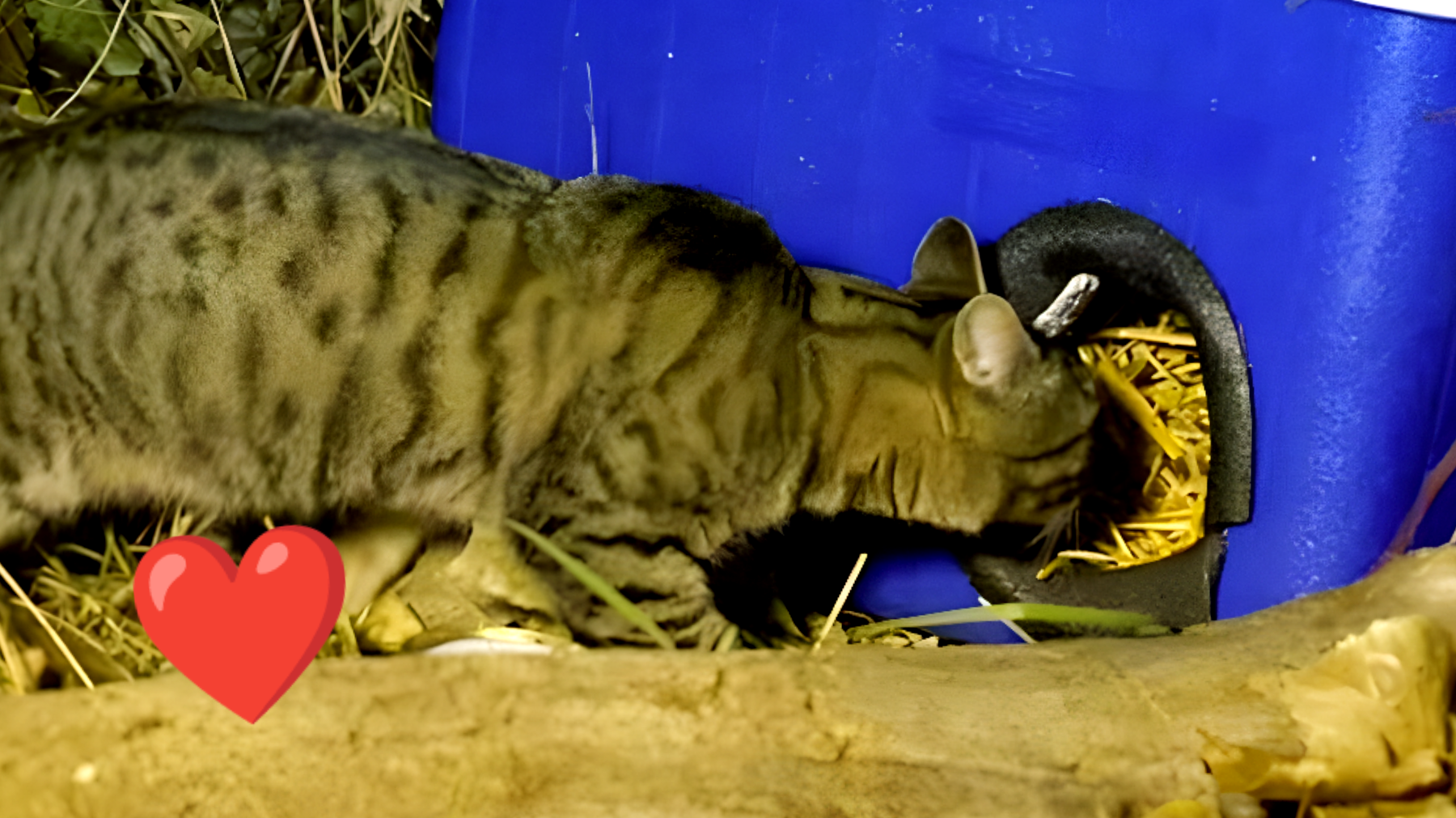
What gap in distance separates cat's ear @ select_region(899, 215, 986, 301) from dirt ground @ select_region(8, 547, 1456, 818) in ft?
1.56

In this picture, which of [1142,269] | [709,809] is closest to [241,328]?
[709,809]

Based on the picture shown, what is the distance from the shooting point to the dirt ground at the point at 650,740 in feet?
2.86

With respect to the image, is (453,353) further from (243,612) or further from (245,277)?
(243,612)

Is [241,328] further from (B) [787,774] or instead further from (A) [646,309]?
(B) [787,774]

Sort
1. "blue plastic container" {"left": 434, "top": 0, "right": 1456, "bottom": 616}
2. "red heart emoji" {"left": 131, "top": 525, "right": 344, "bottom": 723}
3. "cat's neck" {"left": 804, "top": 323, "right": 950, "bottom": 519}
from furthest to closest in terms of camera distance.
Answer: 1. "cat's neck" {"left": 804, "top": 323, "right": 950, "bottom": 519}
2. "blue plastic container" {"left": 434, "top": 0, "right": 1456, "bottom": 616}
3. "red heart emoji" {"left": 131, "top": 525, "right": 344, "bottom": 723}

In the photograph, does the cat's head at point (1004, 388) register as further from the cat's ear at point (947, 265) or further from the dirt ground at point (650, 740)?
the dirt ground at point (650, 740)

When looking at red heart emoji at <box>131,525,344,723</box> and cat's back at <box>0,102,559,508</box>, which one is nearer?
red heart emoji at <box>131,525,344,723</box>

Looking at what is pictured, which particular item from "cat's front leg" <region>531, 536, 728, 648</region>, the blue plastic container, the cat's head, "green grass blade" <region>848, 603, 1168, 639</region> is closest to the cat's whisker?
the cat's head

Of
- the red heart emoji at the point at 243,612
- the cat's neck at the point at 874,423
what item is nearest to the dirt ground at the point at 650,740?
the red heart emoji at the point at 243,612

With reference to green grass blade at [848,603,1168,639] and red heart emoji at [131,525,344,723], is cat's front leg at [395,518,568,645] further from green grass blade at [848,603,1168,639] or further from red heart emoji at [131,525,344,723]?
green grass blade at [848,603,1168,639]

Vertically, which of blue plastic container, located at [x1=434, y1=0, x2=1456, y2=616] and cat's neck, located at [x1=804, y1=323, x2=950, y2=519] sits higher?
blue plastic container, located at [x1=434, y1=0, x2=1456, y2=616]

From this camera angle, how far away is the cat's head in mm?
1153

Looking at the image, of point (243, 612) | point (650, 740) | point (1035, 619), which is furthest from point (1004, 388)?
point (243, 612)

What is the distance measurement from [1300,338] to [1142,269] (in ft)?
0.63
